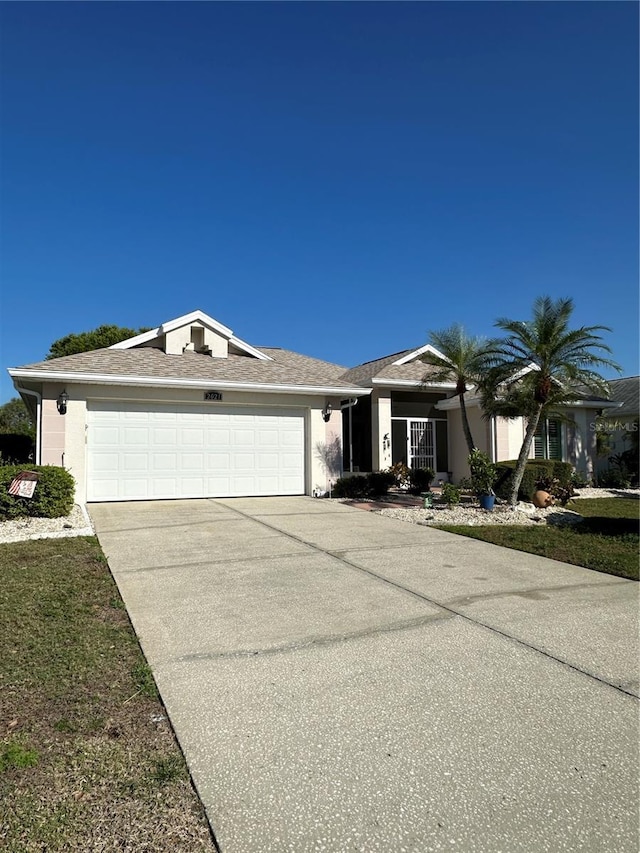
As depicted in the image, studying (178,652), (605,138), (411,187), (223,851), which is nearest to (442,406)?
(411,187)

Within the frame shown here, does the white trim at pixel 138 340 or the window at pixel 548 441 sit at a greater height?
the white trim at pixel 138 340

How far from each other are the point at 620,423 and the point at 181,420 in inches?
623

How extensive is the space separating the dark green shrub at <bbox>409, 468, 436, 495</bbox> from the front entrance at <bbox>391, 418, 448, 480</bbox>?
1.87m

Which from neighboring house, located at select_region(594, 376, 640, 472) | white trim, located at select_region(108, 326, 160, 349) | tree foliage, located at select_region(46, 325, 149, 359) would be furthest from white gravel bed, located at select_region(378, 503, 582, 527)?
tree foliage, located at select_region(46, 325, 149, 359)

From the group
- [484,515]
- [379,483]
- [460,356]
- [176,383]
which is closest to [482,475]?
[484,515]

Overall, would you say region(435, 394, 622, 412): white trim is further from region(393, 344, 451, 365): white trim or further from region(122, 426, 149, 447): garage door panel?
region(122, 426, 149, 447): garage door panel

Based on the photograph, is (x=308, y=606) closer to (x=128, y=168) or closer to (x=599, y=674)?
(x=599, y=674)

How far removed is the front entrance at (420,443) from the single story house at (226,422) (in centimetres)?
4

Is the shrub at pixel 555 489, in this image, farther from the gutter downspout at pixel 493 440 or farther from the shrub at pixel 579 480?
the shrub at pixel 579 480

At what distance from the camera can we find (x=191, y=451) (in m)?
13.5

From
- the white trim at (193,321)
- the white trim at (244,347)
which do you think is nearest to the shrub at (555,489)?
the white trim at (244,347)

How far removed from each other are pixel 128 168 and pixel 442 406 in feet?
39.4

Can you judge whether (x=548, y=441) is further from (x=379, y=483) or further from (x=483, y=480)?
(x=483, y=480)

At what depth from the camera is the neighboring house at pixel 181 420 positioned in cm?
1234
